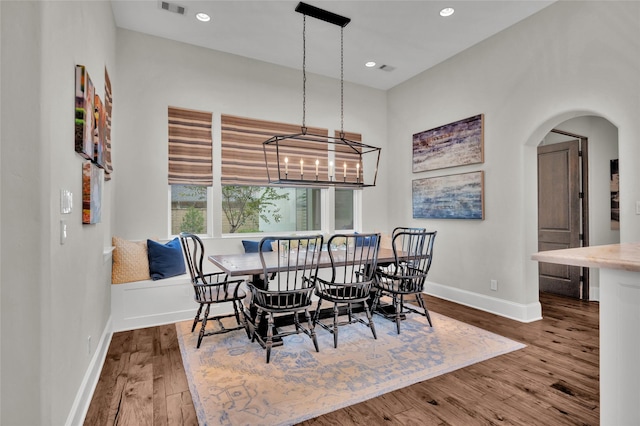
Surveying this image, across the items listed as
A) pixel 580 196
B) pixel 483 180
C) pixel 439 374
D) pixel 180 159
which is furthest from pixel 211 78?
pixel 580 196

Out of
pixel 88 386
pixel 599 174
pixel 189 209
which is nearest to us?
pixel 88 386

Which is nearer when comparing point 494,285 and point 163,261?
point 163,261

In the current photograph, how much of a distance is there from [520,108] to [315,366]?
11.3 feet

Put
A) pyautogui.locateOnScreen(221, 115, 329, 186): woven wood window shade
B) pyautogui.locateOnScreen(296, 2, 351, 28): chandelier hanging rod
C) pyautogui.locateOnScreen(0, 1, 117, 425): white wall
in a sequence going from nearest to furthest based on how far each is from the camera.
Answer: pyautogui.locateOnScreen(0, 1, 117, 425): white wall < pyautogui.locateOnScreen(296, 2, 351, 28): chandelier hanging rod < pyautogui.locateOnScreen(221, 115, 329, 186): woven wood window shade

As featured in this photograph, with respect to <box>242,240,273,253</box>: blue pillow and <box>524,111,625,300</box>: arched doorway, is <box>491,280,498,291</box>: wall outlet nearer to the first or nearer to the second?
<box>524,111,625,300</box>: arched doorway

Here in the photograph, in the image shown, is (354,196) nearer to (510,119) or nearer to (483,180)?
(483,180)

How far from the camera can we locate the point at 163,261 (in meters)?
3.61

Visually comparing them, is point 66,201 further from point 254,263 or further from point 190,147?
point 190,147

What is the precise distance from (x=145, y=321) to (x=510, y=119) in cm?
458

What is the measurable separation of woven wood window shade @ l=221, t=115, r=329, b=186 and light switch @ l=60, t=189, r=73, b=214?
260cm

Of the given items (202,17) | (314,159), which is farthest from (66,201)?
(314,159)

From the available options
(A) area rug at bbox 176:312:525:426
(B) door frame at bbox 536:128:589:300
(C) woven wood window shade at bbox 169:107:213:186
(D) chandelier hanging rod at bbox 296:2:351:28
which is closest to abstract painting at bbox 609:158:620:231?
(B) door frame at bbox 536:128:589:300

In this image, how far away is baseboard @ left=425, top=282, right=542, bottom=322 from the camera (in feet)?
12.0

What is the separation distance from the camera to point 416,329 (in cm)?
337
